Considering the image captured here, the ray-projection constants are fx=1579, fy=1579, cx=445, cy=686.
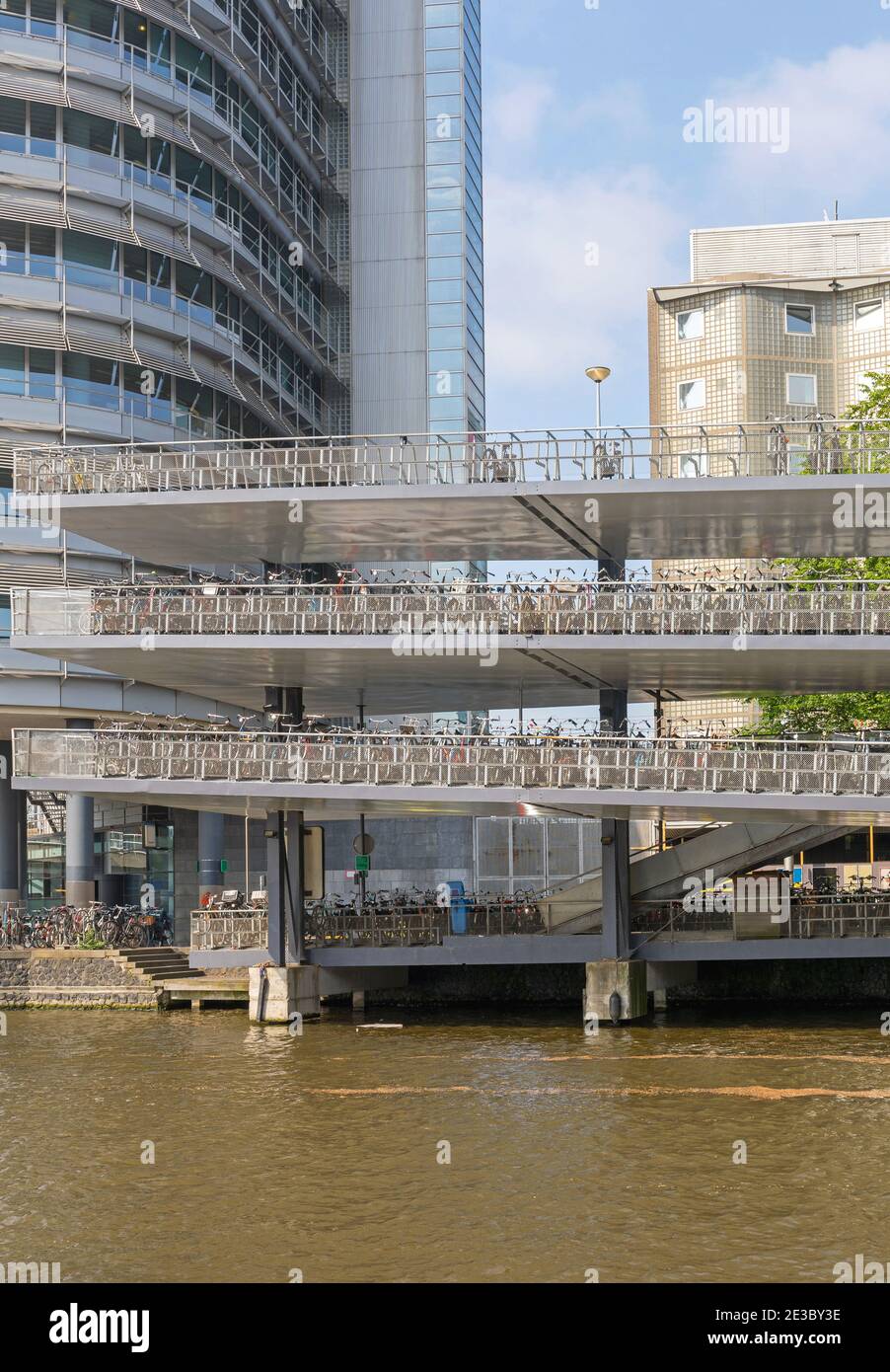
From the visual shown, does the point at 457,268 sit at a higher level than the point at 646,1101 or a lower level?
higher

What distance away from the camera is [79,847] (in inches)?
1914

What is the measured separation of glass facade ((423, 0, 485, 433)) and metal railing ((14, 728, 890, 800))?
41198mm

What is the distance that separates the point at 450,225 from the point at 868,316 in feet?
71.2

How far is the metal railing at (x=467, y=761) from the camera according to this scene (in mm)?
30375

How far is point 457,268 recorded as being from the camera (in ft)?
240

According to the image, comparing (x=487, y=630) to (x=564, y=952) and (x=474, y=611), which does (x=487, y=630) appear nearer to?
(x=474, y=611)

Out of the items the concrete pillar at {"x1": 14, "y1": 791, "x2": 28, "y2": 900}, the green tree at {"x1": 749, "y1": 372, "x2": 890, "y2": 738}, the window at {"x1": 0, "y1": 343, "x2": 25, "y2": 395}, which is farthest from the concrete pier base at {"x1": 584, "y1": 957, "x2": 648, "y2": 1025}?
the window at {"x1": 0, "y1": 343, "x2": 25, "y2": 395}

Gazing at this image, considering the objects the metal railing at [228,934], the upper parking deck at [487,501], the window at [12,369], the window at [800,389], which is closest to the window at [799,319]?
the window at [800,389]

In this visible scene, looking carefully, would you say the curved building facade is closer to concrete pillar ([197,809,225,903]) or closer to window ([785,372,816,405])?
concrete pillar ([197,809,225,903])

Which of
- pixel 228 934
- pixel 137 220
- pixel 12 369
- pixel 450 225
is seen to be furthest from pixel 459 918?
pixel 450 225

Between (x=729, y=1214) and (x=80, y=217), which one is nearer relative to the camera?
(x=729, y=1214)
